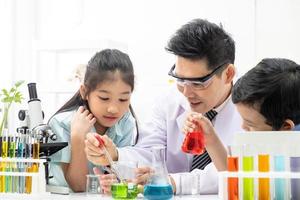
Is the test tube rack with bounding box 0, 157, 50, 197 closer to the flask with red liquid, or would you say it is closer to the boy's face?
the flask with red liquid

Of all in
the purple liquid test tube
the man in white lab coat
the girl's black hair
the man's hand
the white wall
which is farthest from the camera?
the white wall

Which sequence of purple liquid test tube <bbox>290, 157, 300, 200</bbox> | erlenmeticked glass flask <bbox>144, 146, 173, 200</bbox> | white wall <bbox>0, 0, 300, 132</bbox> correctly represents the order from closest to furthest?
purple liquid test tube <bbox>290, 157, 300, 200</bbox> < erlenmeticked glass flask <bbox>144, 146, 173, 200</bbox> < white wall <bbox>0, 0, 300, 132</bbox>

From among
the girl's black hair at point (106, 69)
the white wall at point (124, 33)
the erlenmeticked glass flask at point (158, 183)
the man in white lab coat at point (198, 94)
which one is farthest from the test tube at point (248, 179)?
the white wall at point (124, 33)

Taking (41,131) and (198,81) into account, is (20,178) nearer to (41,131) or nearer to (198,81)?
(41,131)

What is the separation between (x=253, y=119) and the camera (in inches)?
55.0

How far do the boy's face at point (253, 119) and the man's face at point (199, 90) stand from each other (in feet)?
1.00

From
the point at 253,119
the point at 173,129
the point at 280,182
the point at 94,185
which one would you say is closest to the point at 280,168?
the point at 280,182

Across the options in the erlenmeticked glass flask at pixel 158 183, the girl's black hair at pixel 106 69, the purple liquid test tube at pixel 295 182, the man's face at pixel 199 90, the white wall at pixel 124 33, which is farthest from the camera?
the white wall at pixel 124 33

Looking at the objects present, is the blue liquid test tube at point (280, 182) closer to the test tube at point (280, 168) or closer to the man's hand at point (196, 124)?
the test tube at point (280, 168)

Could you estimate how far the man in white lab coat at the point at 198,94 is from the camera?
5.17 ft

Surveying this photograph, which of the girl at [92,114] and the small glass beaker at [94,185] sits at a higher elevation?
the girl at [92,114]

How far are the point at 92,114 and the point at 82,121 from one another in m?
0.06

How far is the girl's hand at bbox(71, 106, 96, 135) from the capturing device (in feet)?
5.60

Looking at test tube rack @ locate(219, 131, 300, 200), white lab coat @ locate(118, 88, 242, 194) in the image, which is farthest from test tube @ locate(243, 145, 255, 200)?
white lab coat @ locate(118, 88, 242, 194)
